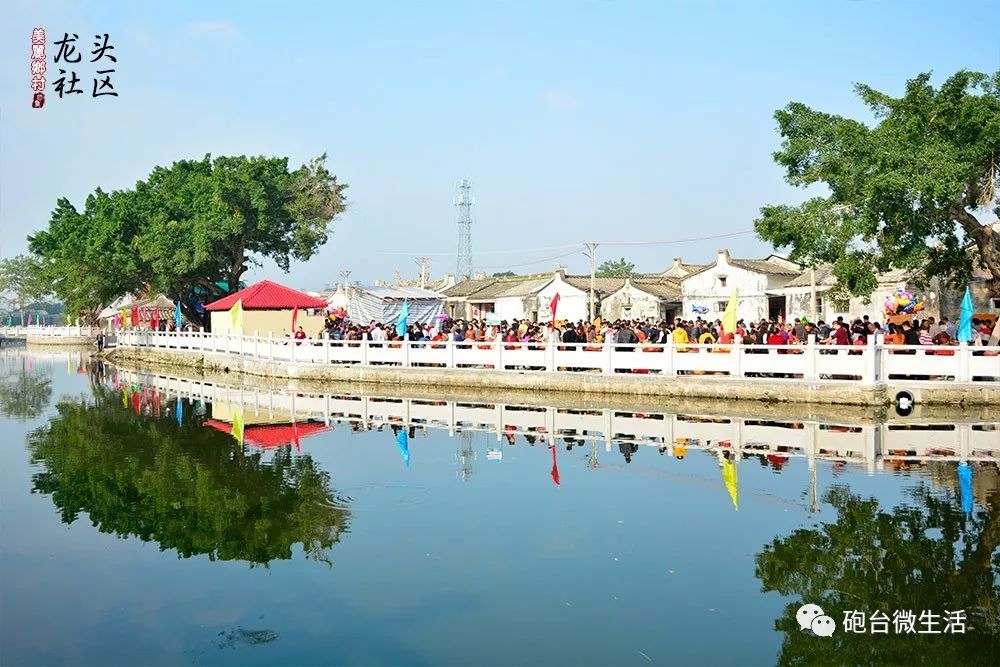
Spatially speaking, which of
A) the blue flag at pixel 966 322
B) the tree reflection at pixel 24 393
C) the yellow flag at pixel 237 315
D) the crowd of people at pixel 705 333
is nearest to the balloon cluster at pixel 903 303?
the crowd of people at pixel 705 333

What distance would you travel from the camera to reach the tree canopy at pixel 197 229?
41156 millimetres

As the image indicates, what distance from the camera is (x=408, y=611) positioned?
25.0 ft

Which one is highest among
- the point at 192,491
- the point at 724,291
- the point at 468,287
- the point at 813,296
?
the point at 468,287

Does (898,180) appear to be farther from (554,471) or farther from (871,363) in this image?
(554,471)

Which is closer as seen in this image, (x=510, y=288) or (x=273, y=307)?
(x=273, y=307)

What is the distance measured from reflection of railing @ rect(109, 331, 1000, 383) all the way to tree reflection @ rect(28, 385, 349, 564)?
8.09 metres

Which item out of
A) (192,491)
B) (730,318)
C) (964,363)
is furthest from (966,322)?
(192,491)

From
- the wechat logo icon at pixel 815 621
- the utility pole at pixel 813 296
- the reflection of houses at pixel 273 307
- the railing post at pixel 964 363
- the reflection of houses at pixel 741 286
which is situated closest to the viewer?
the wechat logo icon at pixel 815 621

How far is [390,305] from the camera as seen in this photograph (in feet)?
123

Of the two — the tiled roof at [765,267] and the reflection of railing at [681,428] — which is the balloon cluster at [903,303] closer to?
the tiled roof at [765,267]

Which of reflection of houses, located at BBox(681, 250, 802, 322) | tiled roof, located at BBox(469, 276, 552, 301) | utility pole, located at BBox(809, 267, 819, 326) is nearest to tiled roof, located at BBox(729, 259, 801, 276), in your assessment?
reflection of houses, located at BBox(681, 250, 802, 322)

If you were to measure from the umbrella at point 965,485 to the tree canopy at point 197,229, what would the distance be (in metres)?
32.9

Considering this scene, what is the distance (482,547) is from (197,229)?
3406 centimetres

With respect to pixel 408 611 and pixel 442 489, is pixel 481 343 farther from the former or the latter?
pixel 408 611
